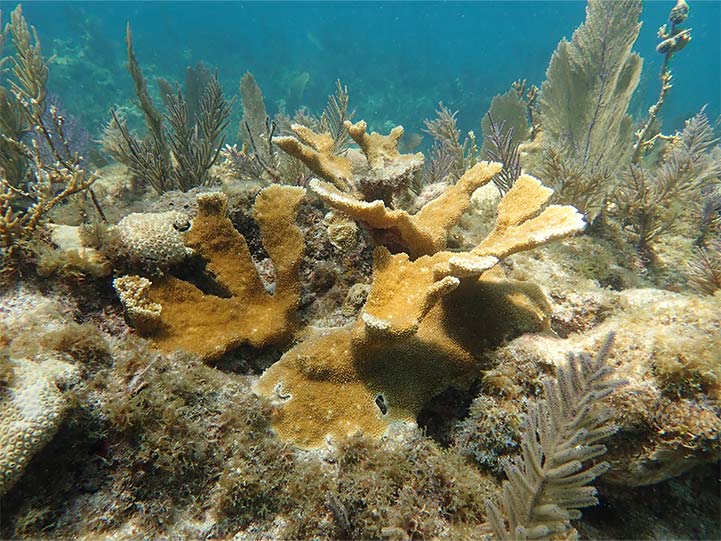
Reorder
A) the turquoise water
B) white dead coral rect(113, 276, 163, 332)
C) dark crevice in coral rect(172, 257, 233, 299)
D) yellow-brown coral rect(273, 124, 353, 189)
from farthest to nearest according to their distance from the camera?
the turquoise water → yellow-brown coral rect(273, 124, 353, 189) → dark crevice in coral rect(172, 257, 233, 299) → white dead coral rect(113, 276, 163, 332)

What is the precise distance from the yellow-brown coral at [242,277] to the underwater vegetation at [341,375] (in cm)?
2

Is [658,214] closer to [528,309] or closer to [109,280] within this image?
[528,309]

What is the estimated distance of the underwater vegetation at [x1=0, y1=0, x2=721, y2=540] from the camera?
1925 mm

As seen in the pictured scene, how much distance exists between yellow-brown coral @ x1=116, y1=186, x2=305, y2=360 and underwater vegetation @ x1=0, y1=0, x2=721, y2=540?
0.05ft

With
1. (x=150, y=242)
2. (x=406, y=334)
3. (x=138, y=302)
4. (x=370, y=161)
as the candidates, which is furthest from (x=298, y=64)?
(x=406, y=334)

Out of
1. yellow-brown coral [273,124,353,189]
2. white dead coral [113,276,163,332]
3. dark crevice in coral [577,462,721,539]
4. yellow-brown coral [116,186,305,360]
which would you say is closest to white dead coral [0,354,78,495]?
white dead coral [113,276,163,332]

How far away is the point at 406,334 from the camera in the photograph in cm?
230

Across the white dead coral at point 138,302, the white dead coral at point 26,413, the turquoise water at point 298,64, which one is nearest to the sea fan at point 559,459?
the white dead coral at point 26,413

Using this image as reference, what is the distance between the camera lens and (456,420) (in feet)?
8.72

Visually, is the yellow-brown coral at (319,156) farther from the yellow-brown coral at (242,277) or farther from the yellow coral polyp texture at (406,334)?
the yellow coral polyp texture at (406,334)

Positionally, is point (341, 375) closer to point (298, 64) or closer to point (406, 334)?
point (406, 334)

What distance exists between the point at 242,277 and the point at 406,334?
1458 mm

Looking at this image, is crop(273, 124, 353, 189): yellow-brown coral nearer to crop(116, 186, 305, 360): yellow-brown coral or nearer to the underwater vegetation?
the underwater vegetation

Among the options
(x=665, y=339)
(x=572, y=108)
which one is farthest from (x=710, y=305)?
(x=572, y=108)
